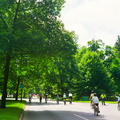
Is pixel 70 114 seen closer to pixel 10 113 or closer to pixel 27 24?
pixel 10 113

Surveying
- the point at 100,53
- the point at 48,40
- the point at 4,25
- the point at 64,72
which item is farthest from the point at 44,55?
the point at 100,53

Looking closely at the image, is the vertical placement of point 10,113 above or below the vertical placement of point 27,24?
below

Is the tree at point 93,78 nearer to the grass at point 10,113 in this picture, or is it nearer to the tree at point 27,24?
the grass at point 10,113

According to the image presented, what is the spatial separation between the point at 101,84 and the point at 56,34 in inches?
1486

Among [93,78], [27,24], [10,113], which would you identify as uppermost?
[27,24]

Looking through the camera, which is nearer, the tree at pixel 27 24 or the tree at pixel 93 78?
the tree at pixel 27 24

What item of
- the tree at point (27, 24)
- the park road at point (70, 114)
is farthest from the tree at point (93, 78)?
the tree at point (27, 24)

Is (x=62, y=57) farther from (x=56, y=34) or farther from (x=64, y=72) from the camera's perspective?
(x=64, y=72)

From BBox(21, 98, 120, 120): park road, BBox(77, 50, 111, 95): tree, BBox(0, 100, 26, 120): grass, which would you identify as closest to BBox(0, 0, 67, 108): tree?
BBox(0, 100, 26, 120): grass

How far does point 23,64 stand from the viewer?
2567 centimetres

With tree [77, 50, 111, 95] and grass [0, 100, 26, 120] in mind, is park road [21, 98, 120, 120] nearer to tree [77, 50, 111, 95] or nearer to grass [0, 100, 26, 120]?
grass [0, 100, 26, 120]

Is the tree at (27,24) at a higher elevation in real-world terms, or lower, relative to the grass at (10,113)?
higher

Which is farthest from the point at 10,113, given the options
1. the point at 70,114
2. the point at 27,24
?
the point at 27,24

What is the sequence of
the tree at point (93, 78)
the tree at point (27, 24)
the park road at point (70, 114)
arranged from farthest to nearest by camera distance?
the tree at point (93, 78)
the tree at point (27, 24)
the park road at point (70, 114)
